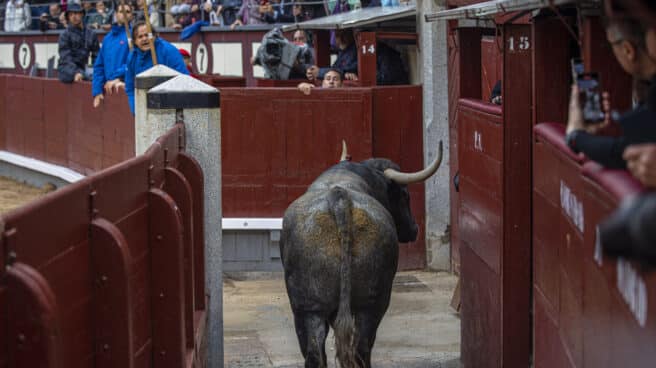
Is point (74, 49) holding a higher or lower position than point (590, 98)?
higher

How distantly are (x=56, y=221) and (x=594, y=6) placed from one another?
1999 millimetres

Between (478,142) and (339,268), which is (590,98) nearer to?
(339,268)

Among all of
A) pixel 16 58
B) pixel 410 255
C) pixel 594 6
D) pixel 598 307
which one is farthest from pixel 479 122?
pixel 16 58

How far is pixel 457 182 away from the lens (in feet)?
27.2

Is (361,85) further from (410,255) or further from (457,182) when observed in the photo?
(457,182)

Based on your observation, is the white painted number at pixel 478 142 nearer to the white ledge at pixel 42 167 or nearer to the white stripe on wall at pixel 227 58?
the white ledge at pixel 42 167

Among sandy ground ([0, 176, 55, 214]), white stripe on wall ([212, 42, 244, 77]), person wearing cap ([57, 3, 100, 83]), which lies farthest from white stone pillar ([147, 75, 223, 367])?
white stripe on wall ([212, 42, 244, 77])

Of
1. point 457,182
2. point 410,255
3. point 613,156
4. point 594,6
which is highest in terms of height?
point 594,6

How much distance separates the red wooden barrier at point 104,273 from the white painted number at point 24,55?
2219 cm

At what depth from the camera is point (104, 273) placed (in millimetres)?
3631

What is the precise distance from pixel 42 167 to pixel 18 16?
38.3 feet

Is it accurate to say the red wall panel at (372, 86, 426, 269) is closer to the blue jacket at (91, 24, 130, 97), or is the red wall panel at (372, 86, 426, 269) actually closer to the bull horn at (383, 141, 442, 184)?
the blue jacket at (91, 24, 130, 97)

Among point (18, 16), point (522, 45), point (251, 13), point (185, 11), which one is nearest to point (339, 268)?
point (522, 45)

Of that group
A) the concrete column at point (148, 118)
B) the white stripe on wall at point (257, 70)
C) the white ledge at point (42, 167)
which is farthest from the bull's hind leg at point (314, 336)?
the white stripe on wall at point (257, 70)
